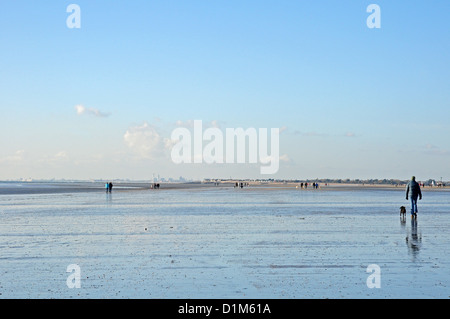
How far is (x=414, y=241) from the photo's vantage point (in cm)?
1759

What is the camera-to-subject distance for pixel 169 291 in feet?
33.0

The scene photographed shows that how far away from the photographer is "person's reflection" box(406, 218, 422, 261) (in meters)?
15.0

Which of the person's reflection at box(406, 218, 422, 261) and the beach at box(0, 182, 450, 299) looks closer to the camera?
the beach at box(0, 182, 450, 299)

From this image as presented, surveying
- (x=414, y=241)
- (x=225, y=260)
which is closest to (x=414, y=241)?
(x=414, y=241)

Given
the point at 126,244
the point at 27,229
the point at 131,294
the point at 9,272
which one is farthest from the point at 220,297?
the point at 27,229

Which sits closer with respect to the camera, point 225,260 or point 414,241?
point 225,260

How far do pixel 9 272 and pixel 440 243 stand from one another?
525 inches

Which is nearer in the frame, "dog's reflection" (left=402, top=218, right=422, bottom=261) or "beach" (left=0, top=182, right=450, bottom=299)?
"beach" (left=0, top=182, right=450, bottom=299)

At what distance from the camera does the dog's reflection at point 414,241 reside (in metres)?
15.0

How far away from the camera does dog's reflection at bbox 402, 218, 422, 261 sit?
591 inches

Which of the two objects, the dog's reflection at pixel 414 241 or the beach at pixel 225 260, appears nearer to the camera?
the beach at pixel 225 260

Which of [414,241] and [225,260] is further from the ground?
[225,260]

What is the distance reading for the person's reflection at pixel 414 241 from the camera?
1498 centimetres

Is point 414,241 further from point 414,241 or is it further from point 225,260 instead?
point 225,260
